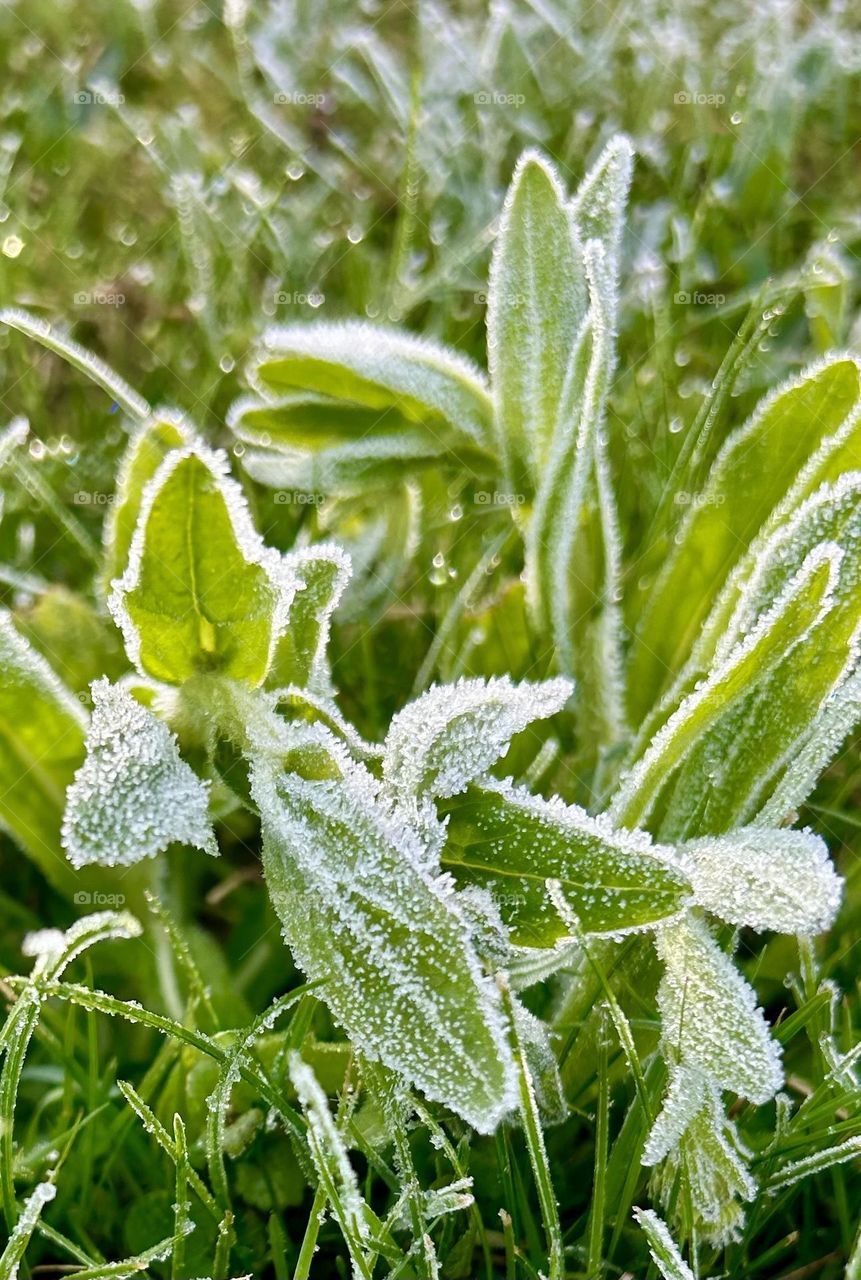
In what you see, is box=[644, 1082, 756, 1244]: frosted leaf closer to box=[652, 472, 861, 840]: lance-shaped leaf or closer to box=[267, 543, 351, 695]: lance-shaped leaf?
box=[652, 472, 861, 840]: lance-shaped leaf

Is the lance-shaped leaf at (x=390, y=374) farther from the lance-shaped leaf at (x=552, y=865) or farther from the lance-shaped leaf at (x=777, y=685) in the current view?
the lance-shaped leaf at (x=552, y=865)

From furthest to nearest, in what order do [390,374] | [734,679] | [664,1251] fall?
[390,374] → [734,679] → [664,1251]

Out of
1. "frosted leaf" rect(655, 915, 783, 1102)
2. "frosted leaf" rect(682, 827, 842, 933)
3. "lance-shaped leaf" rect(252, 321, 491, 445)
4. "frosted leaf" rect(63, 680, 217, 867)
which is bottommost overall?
"frosted leaf" rect(655, 915, 783, 1102)

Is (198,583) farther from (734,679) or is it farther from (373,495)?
(373,495)

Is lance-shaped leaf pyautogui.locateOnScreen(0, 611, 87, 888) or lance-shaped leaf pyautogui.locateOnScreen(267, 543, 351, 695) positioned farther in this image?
lance-shaped leaf pyautogui.locateOnScreen(0, 611, 87, 888)

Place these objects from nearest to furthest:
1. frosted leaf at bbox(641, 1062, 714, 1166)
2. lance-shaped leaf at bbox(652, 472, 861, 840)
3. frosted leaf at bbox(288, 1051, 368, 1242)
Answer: frosted leaf at bbox(288, 1051, 368, 1242)
frosted leaf at bbox(641, 1062, 714, 1166)
lance-shaped leaf at bbox(652, 472, 861, 840)

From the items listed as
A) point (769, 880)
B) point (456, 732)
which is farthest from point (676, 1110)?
point (456, 732)

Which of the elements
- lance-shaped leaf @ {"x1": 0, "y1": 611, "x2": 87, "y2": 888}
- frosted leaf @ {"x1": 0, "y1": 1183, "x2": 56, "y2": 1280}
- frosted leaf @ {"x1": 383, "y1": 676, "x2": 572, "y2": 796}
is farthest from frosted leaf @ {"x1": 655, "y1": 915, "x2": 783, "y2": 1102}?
lance-shaped leaf @ {"x1": 0, "y1": 611, "x2": 87, "y2": 888}
